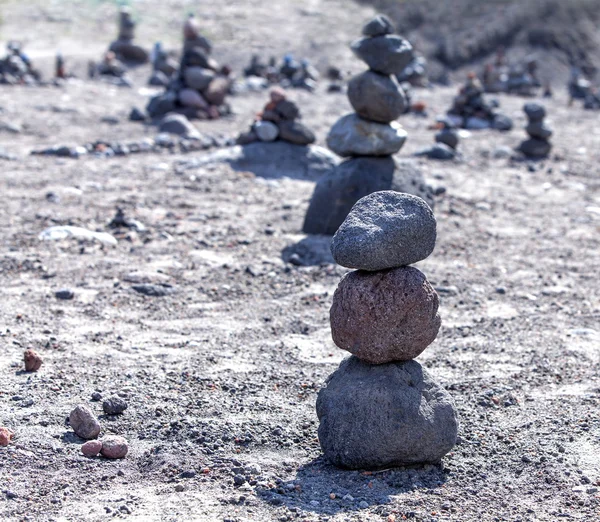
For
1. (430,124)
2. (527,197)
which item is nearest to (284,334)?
(527,197)

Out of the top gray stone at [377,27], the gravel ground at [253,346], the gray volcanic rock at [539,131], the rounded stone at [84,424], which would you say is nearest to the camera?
the gravel ground at [253,346]

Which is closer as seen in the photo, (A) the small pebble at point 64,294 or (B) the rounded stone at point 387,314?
(B) the rounded stone at point 387,314

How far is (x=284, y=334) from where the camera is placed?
713cm

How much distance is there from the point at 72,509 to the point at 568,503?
250 cm

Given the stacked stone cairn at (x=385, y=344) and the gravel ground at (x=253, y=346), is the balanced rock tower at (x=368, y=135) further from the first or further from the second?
the stacked stone cairn at (x=385, y=344)

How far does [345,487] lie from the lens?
4730mm

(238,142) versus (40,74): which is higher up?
(238,142)

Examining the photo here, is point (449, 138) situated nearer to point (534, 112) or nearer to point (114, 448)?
point (534, 112)

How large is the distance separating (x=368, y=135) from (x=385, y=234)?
17.1ft

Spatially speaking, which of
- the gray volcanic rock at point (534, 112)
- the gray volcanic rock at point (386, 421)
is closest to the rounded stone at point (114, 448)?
the gray volcanic rock at point (386, 421)

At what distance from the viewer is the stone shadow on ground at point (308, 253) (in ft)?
29.7

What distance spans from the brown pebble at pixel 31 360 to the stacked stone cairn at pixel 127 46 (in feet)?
68.2

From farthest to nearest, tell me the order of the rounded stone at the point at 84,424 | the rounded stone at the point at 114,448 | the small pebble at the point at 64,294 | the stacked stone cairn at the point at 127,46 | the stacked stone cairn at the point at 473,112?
the stacked stone cairn at the point at 127,46 < the stacked stone cairn at the point at 473,112 < the small pebble at the point at 64,294 < the rounded stone at the point at 84,424 < the rounded stone at the point at 114,448

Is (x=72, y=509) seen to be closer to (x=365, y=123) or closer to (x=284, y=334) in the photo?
(x=284, y=334)
